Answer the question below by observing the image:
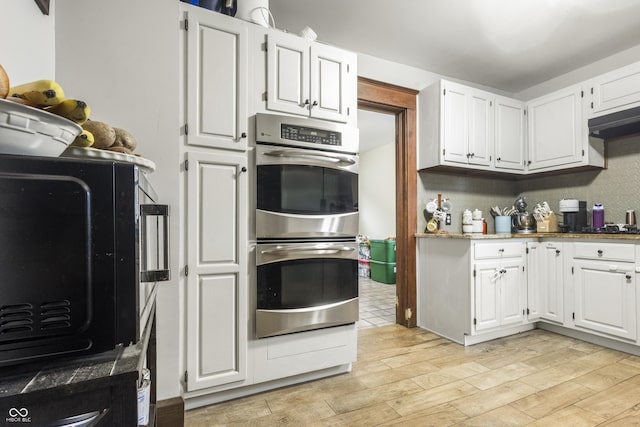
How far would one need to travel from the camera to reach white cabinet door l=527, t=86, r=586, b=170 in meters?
2.97

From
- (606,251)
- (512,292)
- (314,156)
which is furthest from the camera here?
(512,292)

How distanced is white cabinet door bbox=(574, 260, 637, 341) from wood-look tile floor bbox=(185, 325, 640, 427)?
20 centimetres

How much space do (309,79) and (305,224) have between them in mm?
934

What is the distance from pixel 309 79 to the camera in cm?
204

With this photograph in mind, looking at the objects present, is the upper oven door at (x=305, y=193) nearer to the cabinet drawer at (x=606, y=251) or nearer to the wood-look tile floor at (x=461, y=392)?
the wood-look tile floor at (x=461, y=392)

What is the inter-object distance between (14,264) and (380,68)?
10.4 ft

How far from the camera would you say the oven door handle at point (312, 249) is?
187cm

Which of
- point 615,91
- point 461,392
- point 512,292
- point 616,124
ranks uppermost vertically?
point 615,91

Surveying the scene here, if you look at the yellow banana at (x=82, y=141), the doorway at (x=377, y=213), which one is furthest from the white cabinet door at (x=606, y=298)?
the yellow banana at (x=82, y=141)

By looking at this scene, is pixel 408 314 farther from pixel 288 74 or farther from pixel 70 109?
pixel 70 109

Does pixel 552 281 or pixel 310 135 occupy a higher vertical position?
pixel 310 135

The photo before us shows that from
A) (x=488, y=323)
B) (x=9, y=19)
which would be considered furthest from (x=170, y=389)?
(x=488, y=323)

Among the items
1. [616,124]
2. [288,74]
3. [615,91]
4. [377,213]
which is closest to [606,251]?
[616,124]

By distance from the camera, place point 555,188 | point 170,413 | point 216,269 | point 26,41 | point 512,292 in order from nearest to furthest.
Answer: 1. point 26,41
2. point 170,413
3. point 216,269
4. point 512,292
5. point 555,188
